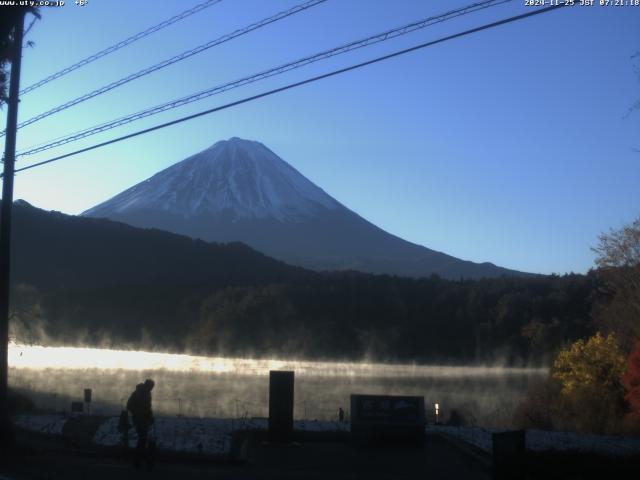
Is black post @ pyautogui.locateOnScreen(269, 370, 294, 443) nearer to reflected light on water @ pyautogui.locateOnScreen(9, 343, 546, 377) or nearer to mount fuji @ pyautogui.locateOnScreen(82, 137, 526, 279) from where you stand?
reflected light on water @ pyautogui.locateOnScreen(9, 343, 546, 377)

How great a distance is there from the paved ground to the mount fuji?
341ft

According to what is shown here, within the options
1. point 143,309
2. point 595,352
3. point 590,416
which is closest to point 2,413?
point 590,416

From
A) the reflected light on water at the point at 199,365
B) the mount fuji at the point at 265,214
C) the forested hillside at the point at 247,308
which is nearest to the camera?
the reflected light on water at the point at 199,365

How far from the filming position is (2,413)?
49.4 ft

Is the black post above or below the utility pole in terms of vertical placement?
below

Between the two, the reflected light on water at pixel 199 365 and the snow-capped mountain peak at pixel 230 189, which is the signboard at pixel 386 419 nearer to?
the reflected light on water at pixel 199 365

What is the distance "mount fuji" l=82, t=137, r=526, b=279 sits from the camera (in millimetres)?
134125

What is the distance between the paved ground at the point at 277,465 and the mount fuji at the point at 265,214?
4097 inches

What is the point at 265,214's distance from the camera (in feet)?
491

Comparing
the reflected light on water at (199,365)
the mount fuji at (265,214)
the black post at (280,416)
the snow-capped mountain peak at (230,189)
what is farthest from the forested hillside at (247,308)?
the snow-capped mountain peak at (230,189)

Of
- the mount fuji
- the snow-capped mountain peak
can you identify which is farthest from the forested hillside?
the snow-capped mountain peak

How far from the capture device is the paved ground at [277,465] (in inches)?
511

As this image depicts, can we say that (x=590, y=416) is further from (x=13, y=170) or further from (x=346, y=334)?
(x=346, y=334)

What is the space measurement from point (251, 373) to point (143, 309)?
61.1 ft
